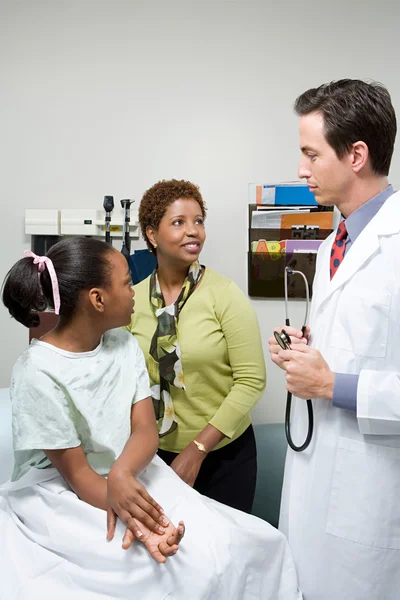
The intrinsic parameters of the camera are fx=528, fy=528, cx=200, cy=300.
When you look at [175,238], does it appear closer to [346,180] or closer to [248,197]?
[346,180]

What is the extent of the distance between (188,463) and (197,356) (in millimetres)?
289

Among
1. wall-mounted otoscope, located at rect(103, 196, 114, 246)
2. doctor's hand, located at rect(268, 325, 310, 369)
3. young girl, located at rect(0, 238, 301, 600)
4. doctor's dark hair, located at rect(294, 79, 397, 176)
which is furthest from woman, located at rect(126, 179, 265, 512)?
wall-mounted otoscope, located at rect(103, 196, 114, 246)

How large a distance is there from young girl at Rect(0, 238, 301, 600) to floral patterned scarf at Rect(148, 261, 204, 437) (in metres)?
0.22

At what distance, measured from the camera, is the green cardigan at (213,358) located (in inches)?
58.8

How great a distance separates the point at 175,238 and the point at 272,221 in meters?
0.96

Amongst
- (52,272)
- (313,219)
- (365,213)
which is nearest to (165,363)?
(52,272)

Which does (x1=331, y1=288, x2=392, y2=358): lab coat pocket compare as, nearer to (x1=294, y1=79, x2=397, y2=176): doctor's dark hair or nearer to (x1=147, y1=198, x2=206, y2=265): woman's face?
(x1=294, y1=79, x2=397, y2=176): doctor's dark hair

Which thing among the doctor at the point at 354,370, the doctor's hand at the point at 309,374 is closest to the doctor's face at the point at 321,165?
the doctor at the point at 354,370

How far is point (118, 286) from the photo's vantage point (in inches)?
46.9

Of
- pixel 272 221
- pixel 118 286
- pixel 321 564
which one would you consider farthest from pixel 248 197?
pixel 321 564

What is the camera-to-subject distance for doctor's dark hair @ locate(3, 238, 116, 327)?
1.13 m

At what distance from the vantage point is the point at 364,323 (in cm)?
99

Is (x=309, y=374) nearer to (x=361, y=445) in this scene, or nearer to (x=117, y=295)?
(x=361, y=445)

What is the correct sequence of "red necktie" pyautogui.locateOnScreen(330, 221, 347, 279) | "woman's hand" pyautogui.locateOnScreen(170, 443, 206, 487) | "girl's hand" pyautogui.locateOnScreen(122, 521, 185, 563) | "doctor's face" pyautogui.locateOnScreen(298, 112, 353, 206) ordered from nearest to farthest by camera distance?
"girl's hand" pyautogui.locateOnScreen(122, 521, 185, 563) → "doctor's face" pyautogui.locateOnScreen(298, 112, 353, 206) → "red necktie" pyautogui.locateOnScreen(330, 221, 347, 279) → "woman's hand" pyautogui.locateOnScreen(170, 443, 206, 487)
